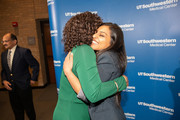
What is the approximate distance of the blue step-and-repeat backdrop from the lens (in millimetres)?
1874

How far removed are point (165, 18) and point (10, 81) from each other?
284 cm

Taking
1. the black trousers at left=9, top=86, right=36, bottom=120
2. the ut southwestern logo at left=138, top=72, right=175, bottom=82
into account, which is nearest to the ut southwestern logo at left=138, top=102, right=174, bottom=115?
the ut southwestern logo at left=138, top=72, right=175, bottom=82

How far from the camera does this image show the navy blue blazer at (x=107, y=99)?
37.5 inches

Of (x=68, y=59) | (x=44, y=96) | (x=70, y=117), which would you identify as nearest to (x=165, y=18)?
(x=68, y=59)

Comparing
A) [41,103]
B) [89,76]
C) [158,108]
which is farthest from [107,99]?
[41,103]

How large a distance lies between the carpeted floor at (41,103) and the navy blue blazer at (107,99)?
2355 millimetres

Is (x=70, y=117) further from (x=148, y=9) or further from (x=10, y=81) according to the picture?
(x=10, y=81)

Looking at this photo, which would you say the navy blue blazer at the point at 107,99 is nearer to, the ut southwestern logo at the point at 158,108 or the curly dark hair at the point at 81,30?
the curly dark hair at the point at 81,30

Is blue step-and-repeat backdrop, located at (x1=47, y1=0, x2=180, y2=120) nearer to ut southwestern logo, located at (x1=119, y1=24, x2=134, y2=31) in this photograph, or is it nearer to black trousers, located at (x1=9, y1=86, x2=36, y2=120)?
ut southwestern logo, located at (x1=119, y1=24, x2=134, y2=31)

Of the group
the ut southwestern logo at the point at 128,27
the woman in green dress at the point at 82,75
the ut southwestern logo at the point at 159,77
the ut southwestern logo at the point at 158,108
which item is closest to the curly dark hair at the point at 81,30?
the woman in green dress at the point at 82,75

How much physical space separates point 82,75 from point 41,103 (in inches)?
139

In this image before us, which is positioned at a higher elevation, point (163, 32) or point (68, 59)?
point (163, 32)

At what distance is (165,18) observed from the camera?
185cm

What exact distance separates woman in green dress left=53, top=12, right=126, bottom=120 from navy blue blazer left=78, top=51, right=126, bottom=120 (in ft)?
0.17
